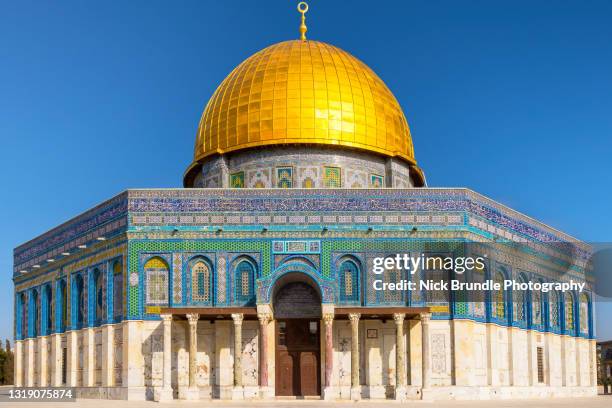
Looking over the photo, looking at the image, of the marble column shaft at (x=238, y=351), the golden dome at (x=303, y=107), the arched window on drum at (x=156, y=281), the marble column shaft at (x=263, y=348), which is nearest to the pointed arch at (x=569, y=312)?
the golden dome at (x=303, y=107)

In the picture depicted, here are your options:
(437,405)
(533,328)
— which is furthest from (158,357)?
(533,328)

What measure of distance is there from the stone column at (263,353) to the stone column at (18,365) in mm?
12774

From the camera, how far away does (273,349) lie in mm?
29969

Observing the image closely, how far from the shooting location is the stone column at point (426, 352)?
2859cm

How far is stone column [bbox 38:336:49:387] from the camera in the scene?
35.1 m

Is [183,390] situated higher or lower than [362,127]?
lower

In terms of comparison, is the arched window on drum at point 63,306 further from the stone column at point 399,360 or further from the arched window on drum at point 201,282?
the stone column at point 399,360

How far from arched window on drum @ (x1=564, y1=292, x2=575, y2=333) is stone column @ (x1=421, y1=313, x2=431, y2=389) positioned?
420 inches

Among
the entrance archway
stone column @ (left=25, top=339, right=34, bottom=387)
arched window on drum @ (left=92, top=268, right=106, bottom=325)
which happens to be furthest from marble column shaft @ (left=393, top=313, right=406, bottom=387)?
stone column @ (left=25, top=339, right=34, bottom=387)

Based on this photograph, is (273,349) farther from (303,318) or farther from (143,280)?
(143,280)

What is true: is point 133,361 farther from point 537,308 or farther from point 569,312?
point 569,312

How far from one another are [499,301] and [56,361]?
1503 cm

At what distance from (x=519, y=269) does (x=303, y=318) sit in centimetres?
805

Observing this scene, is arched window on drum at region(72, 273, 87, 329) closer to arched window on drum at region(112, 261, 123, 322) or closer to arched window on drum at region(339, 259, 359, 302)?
arched window on drum at region(112, 261, 123, 322)
